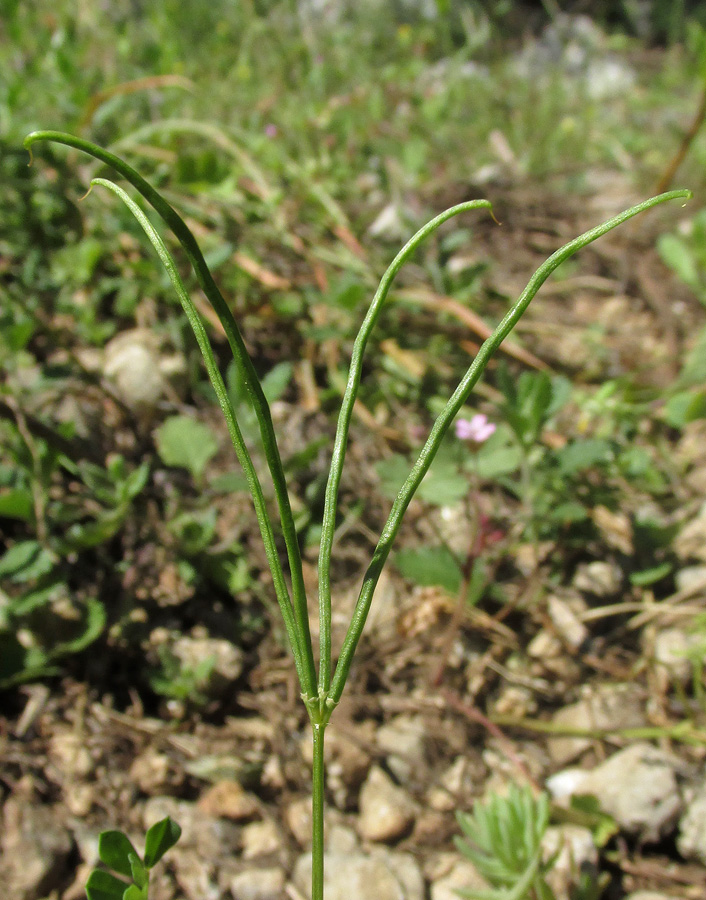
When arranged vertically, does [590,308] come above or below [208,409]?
above

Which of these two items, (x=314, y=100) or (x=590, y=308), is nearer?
(x=590, y=308)

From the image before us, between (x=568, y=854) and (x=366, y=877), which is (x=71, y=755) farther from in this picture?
(x=568, y=854)

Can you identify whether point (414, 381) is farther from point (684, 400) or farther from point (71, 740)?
point (71, 740)

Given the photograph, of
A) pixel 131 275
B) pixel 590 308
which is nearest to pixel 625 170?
pixel 590 308

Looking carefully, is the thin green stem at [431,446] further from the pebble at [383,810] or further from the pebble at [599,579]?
the pebble at [599,579]

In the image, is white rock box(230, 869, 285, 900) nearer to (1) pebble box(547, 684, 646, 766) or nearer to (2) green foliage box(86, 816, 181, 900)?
(2) green foliage box(86, 816, 181, 900)

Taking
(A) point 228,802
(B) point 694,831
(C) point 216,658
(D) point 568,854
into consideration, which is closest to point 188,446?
(C) point 216,658

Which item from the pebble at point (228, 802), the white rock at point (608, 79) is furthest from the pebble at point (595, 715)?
the white rock at point (608, 79)
